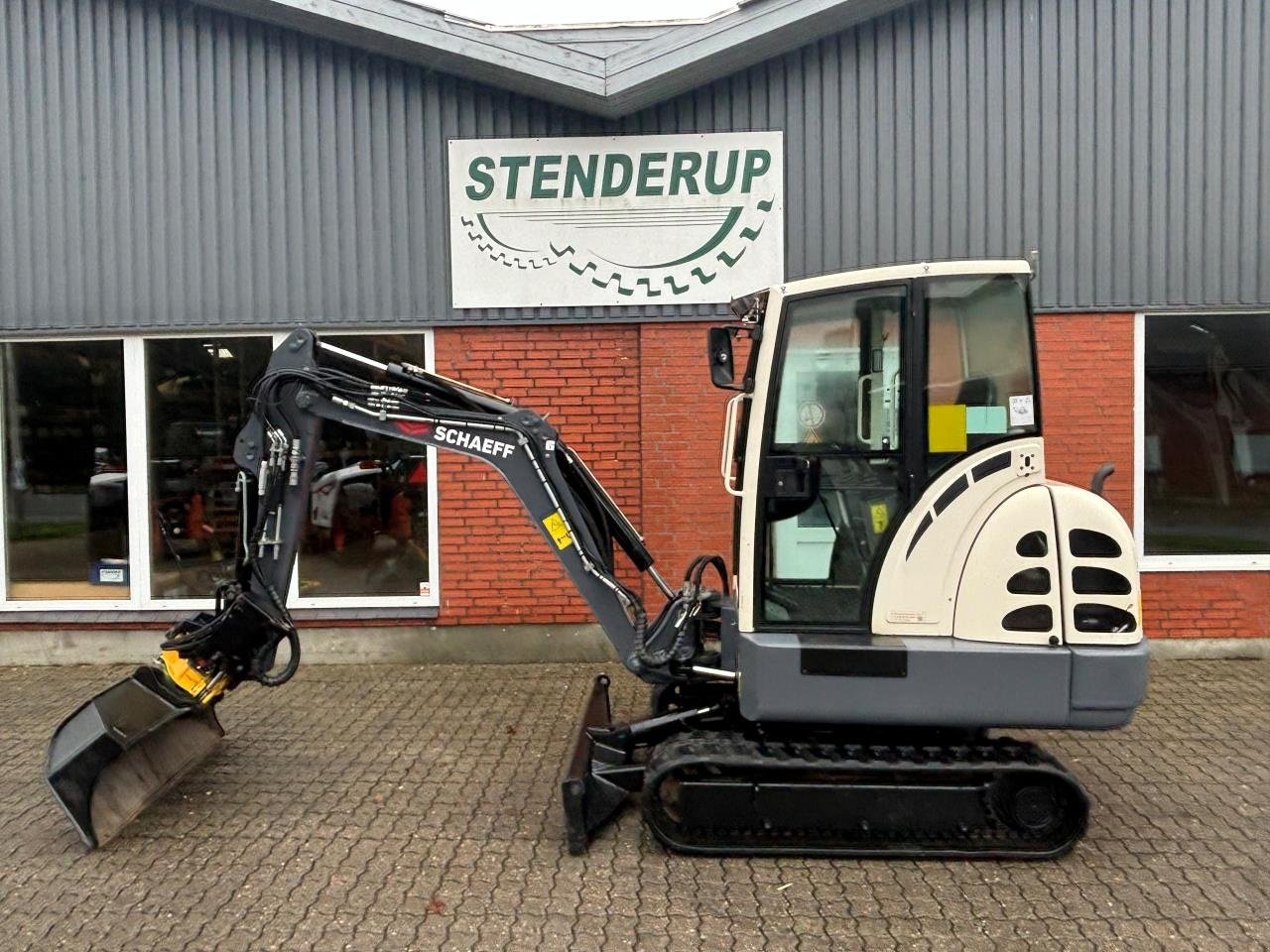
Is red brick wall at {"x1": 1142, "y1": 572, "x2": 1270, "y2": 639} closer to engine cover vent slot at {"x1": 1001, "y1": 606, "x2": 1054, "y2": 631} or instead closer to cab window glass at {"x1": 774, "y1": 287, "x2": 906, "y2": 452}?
engine cover vent slot at {"x1": 1001, "y1": 606, "x2": 1054, "y2": 631}

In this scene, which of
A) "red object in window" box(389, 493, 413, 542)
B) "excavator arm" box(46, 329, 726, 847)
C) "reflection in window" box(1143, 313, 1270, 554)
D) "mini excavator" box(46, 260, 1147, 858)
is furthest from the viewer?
"red object in window" box(389, 493, 413, 542)

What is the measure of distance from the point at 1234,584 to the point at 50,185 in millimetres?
9762

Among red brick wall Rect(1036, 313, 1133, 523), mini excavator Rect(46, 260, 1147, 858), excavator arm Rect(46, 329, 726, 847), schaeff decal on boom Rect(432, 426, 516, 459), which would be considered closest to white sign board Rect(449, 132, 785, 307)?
red brick wall Rect(1036, 313, 1133, 523)

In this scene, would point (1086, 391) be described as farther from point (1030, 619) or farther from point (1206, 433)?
point (1030, 619)

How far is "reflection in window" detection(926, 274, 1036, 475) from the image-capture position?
4148 millimetres

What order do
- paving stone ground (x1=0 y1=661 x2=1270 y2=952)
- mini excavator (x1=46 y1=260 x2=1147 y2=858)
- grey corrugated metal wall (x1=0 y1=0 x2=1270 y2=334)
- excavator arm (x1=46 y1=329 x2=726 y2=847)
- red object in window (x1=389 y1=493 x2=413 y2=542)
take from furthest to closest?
red object in window (x1=389 y1=493 x2=413 y2=542) < grey corrugated metal wall (x1=0 y1=0 x2=1270 y2=334) < excavator arm (x1=46 y1=329 x2=726 y2=847) < mini excavator (x1=46 y1=260 x2=1147 y2=858) < paving stone ground (x1=0 y1=661 x2=1270 y2=952)

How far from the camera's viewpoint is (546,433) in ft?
15.5

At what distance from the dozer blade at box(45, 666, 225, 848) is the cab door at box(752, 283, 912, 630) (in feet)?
9.64

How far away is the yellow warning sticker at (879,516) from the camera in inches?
165

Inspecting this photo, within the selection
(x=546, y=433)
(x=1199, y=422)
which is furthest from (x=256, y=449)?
(x=1199, y=422)

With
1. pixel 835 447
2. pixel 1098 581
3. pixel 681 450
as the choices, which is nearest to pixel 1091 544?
pixel 1098 581

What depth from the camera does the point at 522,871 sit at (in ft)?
13.5

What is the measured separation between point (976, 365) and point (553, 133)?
4.40 metres

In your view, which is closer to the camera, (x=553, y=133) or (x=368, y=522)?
(x=553, y=133)
